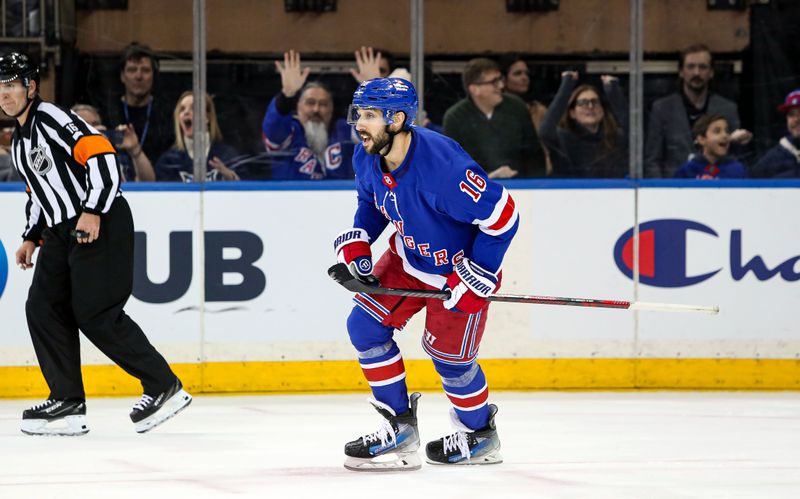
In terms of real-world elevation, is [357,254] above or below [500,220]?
below

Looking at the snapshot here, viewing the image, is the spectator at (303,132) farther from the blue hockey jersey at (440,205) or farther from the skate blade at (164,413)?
the blue hockey jersey at (440,205)

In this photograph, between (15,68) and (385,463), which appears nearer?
(385,463)

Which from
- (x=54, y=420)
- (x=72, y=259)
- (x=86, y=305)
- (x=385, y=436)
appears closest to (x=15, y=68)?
(x=72, y=259)

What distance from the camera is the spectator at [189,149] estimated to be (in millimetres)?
5852

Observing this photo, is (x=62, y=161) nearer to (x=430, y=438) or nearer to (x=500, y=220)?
(x=430, y=438)

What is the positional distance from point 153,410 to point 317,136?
5.67ft

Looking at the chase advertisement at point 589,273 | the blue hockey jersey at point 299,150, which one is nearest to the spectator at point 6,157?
the chase advertisement at point 589,273

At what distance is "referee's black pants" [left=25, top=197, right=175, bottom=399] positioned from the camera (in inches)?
181

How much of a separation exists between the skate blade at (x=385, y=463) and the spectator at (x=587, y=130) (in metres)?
2.34

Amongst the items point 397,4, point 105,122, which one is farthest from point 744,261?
point 105,122

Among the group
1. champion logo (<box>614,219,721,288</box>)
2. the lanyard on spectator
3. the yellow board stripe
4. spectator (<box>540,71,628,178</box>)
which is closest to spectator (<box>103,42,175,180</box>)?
the lanyard on spectator

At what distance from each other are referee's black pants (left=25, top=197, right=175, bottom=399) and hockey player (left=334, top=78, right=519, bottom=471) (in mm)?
1009

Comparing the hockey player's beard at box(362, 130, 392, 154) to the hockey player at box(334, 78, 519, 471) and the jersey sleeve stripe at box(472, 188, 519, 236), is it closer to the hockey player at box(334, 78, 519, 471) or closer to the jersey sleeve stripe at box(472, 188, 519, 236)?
the hockey player at box(334, 78, 519, 471)

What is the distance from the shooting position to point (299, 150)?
19.5 feet
